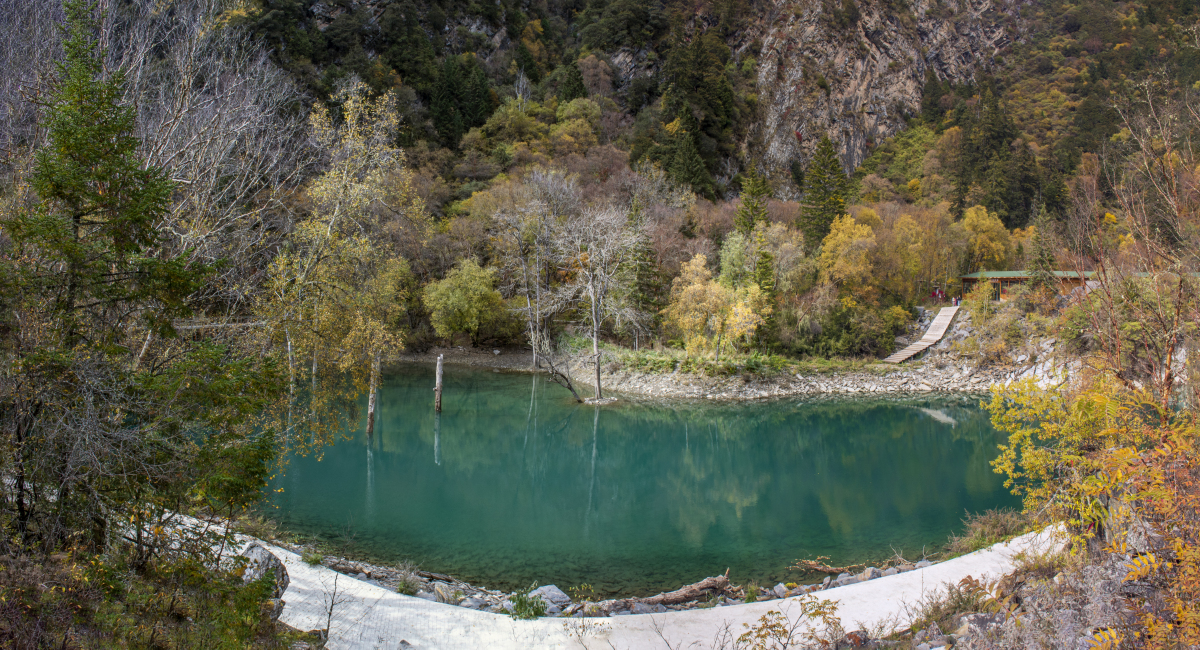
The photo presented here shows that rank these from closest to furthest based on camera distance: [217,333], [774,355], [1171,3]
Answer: [217,333] → [774,355] → [1171,3]

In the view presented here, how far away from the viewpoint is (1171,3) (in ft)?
244

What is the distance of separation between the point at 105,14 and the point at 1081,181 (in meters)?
13.8

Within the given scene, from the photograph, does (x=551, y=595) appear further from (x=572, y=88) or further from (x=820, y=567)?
(x=572, y=88)

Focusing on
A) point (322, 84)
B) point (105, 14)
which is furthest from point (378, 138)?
point (322, 84)

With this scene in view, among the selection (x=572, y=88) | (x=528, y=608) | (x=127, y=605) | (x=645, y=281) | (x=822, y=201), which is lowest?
(x=528, y=608)

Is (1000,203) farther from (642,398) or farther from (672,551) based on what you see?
(672,551)

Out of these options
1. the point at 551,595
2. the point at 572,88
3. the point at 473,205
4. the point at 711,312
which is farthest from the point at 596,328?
the point at 572,88

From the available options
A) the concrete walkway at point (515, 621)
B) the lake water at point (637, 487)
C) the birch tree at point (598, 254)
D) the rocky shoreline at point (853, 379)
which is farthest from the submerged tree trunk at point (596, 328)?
the concrete walkway at point (515, 621)

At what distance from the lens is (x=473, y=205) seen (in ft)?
120

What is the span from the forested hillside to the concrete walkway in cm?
165

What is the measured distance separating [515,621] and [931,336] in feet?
113

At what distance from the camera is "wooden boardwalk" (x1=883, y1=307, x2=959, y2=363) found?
107 feet

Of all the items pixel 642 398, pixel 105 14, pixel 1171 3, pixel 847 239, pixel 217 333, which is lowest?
pixel 642 398

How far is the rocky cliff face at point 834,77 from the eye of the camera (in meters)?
66.8
